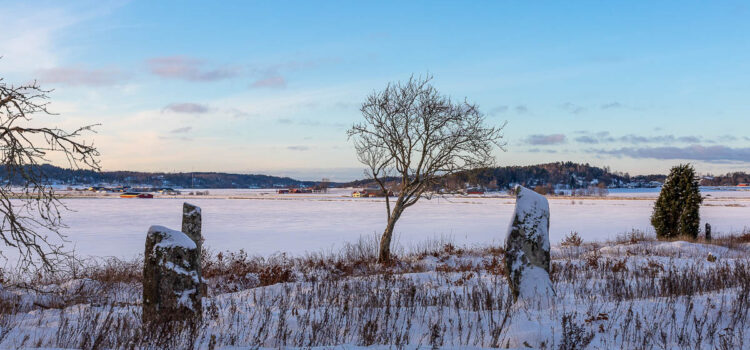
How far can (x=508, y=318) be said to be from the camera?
6734 mm

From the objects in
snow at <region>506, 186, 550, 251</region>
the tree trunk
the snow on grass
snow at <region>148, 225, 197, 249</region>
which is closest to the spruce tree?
the tree trunk

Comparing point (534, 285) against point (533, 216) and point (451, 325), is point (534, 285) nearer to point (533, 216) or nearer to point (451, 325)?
point (533, 216)

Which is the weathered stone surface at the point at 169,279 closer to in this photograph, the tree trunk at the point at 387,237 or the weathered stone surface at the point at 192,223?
the weathered stone surface at the point at 192,223

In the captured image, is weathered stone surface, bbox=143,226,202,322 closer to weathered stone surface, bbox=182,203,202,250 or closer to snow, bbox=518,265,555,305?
weathered stone surface, bbox=182,203,202,250

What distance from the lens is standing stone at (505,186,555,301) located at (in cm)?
860

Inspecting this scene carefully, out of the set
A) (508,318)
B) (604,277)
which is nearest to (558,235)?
(604,277)

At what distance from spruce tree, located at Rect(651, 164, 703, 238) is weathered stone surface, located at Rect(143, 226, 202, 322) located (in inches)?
842

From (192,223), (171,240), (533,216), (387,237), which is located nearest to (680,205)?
(387,237)

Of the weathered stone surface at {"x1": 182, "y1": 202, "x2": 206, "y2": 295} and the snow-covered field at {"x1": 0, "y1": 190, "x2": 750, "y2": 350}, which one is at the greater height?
the weathered stone surface at {"x1": 182, "y1": 202, "x2": 206, "y2": 295}

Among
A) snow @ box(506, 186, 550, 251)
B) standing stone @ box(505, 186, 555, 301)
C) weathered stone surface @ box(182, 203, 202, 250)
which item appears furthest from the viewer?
weathered stone surface @ box(182, 203, 202, 250)

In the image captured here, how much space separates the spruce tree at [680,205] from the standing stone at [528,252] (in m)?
16.3

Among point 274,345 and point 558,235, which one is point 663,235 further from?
point 274,345

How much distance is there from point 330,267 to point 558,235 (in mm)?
16927

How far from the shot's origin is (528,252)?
8.73 m
